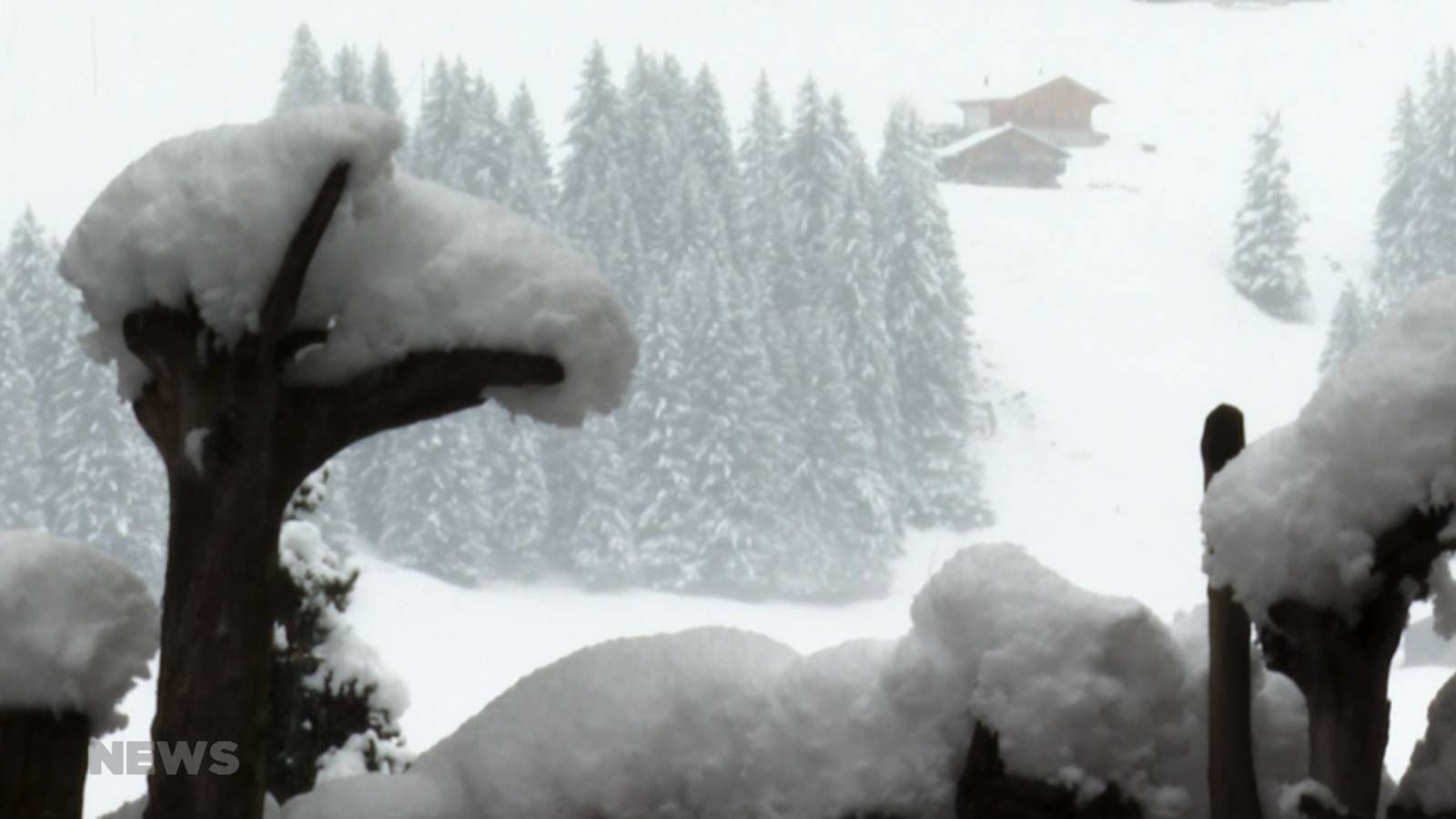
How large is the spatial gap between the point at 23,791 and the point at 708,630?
0.69m

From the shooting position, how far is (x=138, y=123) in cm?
1764

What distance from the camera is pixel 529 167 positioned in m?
17.2

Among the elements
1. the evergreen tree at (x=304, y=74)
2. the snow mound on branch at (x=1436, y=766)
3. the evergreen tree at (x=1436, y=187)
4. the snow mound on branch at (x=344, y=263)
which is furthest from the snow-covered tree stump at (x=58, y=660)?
the evergreen tree at (x=304, y=74)

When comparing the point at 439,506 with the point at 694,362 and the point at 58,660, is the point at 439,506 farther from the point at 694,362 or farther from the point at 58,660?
the point at 58,660

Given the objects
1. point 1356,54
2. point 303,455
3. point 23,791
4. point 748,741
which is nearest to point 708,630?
point 748,741

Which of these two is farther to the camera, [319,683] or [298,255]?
[319,683]

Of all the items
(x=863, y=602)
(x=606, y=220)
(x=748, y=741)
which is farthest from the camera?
(x=606, y=220)

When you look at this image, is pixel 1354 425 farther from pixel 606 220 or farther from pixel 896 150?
pixel 896 150

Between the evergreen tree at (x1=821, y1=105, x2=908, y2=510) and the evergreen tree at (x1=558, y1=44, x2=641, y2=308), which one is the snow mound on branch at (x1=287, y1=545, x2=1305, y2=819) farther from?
the evergreen tree at (x1=558, y1=44, x2=641, y2=308)

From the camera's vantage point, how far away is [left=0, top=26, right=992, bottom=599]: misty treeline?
47.5ft

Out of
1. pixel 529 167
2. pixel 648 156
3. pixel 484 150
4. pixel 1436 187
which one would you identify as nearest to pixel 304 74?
pixel 484 150

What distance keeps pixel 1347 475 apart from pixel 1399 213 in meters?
16.8

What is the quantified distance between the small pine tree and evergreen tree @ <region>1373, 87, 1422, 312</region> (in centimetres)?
1354

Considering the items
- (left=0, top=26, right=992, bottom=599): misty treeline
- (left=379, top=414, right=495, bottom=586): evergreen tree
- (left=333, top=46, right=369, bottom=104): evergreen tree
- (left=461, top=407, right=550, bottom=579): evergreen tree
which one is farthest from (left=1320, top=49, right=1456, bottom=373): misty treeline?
(left=333, top=46, right=369, bottom=104): evergreen tree
